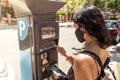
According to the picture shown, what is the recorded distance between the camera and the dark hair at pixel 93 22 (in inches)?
86.4

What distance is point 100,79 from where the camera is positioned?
228 centimetres

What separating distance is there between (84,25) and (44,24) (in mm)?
691

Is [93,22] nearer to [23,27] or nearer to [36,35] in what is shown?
[36,35]

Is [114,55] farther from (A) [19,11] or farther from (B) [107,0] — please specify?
(B) [107,0]

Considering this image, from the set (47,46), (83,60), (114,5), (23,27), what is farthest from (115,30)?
(114,5)

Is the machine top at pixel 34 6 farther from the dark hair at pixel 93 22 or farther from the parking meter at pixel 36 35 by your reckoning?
the dark hair at pixel 93 22

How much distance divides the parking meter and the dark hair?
1.89 ft

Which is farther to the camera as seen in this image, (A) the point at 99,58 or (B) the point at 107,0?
(B) the point at 107,0

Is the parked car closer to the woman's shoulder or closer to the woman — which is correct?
the woman

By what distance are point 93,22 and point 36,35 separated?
0.75 meters

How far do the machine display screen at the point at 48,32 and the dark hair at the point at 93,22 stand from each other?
2.01 feet

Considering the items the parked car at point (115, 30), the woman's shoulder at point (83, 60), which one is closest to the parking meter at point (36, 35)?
the woman's shoulder at point (83, 60)

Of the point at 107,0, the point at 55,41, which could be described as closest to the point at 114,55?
the point at 55,41

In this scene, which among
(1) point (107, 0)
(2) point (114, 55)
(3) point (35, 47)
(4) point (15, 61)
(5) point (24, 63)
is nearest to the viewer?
(3) point (35, 47)
